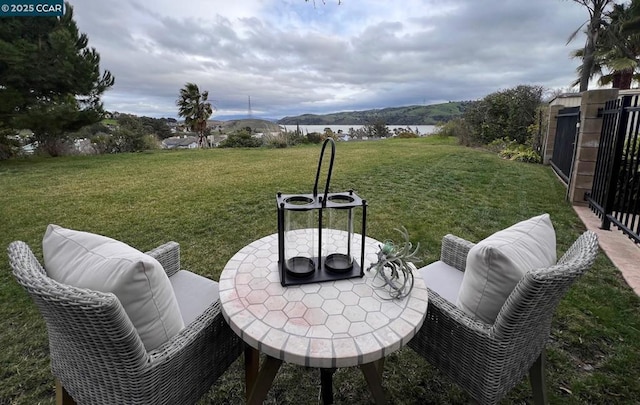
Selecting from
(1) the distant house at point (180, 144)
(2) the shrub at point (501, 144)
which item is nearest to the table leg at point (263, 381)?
(2) the shrub at point (501, 144)

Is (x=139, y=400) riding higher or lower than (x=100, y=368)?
lower

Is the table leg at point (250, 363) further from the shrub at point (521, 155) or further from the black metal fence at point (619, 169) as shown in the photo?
the shrub at point (521, 155)

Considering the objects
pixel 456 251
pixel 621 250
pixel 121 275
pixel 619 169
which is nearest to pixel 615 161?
pixel 619 169

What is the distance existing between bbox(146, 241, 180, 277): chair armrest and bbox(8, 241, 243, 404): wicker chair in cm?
54

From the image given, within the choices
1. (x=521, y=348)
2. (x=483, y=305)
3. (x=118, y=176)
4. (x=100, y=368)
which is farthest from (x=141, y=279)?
(x=118, y=176)

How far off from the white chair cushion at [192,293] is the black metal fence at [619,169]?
12.4ft

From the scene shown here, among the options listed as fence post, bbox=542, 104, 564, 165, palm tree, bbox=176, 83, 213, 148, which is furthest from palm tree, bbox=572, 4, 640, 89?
palm tree, bbox=176, 83, 213, 148

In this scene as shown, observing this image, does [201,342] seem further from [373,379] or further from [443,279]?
[443,279]

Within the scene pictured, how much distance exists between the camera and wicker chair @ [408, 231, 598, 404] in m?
0.97

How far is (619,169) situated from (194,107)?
17.4m

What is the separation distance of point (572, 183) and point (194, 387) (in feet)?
17.8

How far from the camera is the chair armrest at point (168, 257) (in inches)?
62.7

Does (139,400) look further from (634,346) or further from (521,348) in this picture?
(634,346)

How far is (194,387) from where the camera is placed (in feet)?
3.75
